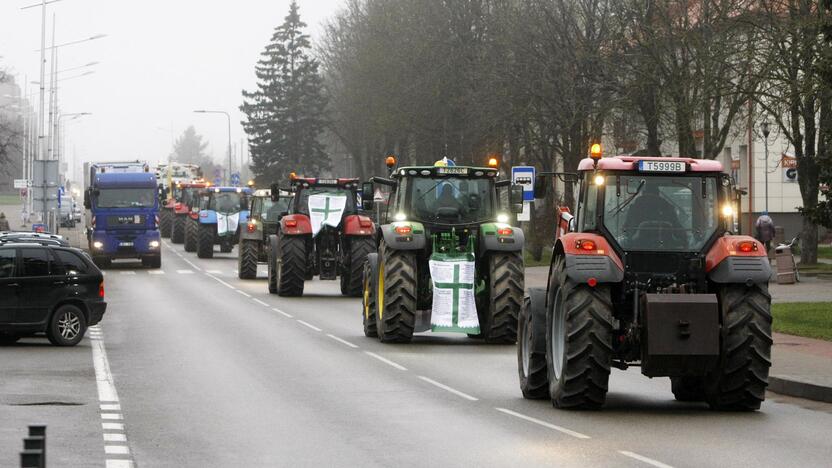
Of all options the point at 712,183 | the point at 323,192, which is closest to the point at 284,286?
the point at 323,192

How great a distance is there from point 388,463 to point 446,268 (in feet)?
38.9

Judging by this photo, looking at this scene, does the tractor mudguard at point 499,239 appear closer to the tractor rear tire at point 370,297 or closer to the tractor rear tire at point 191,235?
the tractor rear tire at point 370,297

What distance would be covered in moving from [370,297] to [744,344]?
36.3 ft

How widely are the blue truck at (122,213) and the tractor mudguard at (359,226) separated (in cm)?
1710

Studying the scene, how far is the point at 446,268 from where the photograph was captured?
913 inches

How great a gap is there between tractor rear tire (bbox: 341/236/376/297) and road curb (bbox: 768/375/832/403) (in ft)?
53.8

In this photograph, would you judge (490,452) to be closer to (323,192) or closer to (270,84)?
(323,192)

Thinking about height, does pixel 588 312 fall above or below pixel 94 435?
above

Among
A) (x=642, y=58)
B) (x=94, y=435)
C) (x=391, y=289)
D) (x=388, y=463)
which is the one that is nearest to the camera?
(x=388, y=463)

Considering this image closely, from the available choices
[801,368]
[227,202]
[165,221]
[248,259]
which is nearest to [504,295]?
[801,368]

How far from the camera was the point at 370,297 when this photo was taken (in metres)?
24.8

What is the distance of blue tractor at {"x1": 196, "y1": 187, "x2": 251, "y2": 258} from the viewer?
5912 cm

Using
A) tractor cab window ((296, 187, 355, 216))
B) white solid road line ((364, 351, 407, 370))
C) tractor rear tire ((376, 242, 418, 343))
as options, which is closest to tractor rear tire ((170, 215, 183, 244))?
tractor cab window ((296, 187, 355, 216))

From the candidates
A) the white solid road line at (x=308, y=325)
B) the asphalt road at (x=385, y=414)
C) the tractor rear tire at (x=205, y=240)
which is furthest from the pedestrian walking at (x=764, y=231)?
the asphalt road at (x=385, y=414)
